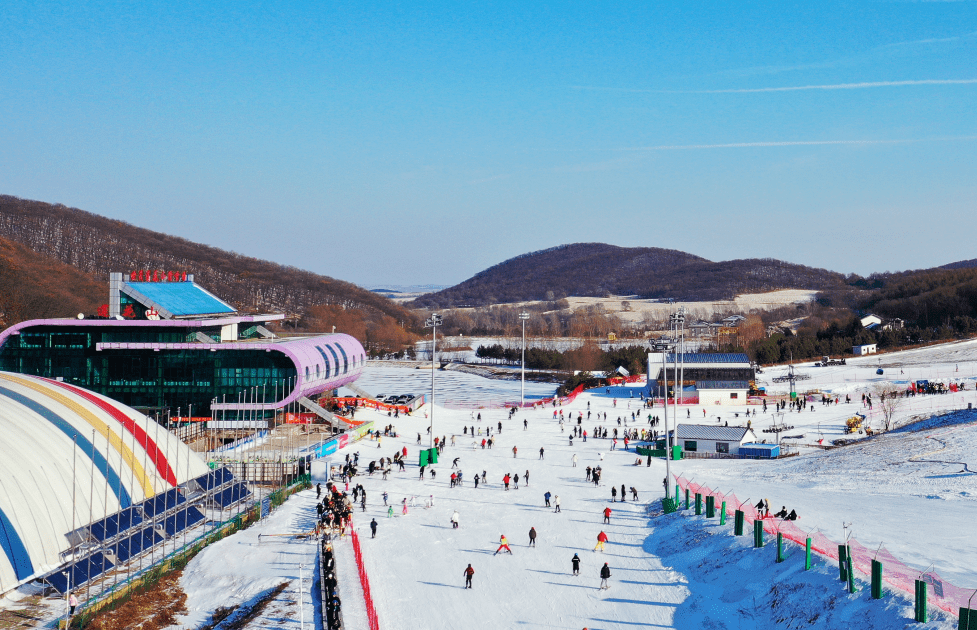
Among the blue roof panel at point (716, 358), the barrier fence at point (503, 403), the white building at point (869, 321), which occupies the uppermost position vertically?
the white building at point (869, 321)

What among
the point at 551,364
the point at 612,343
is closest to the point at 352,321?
the point at 612,343

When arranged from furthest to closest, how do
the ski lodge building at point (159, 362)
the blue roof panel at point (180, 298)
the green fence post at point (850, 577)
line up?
the blue roof panel at point (180, 298)
the ski lodge building at point (159, 362)
the green fence post at point (850, 577)

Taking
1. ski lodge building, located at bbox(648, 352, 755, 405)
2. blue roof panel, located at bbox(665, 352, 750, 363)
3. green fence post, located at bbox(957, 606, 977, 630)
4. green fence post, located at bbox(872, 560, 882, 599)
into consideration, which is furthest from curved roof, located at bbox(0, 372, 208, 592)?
blue roof panel, located at bbox(665, 352, 750, 363)

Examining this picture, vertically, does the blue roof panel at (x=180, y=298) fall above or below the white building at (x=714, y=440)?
above

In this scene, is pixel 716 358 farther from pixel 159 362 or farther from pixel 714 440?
pixel 159 362

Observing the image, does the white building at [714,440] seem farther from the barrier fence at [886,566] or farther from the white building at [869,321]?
the white building at [869,321]

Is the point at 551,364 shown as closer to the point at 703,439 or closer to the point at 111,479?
the point at 703,439

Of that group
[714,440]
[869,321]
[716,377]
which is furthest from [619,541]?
[869,321]

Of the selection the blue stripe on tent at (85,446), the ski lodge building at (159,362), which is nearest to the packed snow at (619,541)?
the blue stripe on tent at (85,446)
